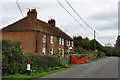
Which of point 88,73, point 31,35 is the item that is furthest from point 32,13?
point 88,73

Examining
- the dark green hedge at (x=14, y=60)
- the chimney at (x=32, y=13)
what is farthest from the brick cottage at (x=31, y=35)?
the dark green hedge at (x=14, y=60)

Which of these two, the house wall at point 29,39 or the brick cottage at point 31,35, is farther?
the brick cottage at point 31,35

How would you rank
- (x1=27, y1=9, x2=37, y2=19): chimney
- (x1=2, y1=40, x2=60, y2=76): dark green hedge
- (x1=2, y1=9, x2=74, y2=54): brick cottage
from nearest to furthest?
(x1=2, y1=40, x2=60, y2=76): dark green hedge < (x1=2, y1=9, x2=74, y2=54): brick cottage < (x1=27, y1=9, x2=37, y2=19): chimney

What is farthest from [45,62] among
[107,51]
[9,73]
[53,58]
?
[107,51]

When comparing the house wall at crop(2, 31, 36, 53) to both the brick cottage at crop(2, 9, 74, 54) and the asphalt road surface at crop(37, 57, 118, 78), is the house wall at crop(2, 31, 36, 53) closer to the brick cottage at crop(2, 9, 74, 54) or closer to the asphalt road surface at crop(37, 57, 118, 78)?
Result: the brick cottage at crop(2, 9, 74, 54)

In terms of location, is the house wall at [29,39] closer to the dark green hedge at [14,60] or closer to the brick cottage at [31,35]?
the brick cottage at [31,35]

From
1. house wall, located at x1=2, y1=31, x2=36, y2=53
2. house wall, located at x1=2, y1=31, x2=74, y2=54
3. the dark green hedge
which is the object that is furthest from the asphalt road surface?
house wall, located at x1=2, y1=31, x2=36, y2=53

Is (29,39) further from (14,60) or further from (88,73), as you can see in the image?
(14,60)

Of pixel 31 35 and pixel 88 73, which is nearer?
pixel 88 73

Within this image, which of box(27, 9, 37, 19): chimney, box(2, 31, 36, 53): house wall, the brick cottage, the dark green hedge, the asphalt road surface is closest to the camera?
the dark green hedge

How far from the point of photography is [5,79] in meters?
9.71

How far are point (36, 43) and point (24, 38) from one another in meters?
2.23

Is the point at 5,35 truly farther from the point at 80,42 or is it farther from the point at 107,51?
the point at 107,51

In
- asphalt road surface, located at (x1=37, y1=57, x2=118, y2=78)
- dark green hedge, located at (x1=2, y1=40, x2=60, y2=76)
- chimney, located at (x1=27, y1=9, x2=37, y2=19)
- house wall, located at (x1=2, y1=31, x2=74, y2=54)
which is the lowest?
asphalt road surface, located at (x1=37, y1=57, x2=118, y2=78)
